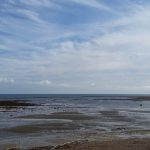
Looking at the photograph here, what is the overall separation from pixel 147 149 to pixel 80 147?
11.3 feet

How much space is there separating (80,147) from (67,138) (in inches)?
205

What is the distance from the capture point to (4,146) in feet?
64.0

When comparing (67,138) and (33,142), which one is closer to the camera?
(33,142)

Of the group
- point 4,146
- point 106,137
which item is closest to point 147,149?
point 106,137

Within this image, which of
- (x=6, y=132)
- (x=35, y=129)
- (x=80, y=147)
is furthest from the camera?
(x=35, y=129)

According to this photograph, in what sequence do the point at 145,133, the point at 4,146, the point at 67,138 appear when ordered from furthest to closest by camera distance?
the point at 145,133, the point at 67,138, the point at 4,146

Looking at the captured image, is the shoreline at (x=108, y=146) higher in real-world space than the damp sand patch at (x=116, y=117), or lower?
higher

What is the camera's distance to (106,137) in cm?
2245

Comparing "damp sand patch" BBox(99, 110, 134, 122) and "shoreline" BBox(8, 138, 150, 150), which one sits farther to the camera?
"damp sand patch" BBox(99, 110, 134, 122)

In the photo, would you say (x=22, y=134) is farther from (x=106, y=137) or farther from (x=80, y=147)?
(x=80, y=147)

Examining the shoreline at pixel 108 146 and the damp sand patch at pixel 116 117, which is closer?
the shoreline at pixel 108 146

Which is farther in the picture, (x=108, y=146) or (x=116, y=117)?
(x=116, y=117)

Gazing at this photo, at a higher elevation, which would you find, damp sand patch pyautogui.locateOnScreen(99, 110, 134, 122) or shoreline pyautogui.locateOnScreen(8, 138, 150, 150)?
shoreline pyautogui.locateOnScreen(8, 138, 150, 150)

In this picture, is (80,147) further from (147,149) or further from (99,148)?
(147,149)
